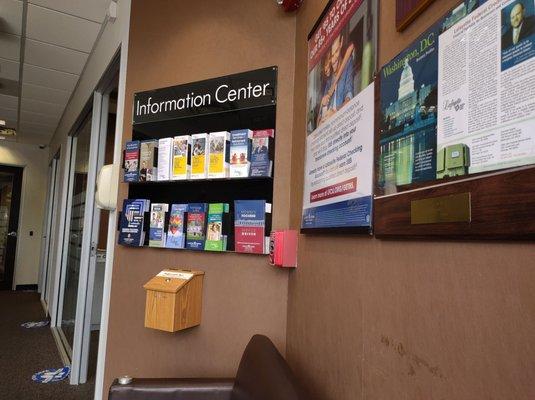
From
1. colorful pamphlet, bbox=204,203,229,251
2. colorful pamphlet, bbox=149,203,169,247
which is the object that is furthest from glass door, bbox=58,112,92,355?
colorful pamphlet, bbox=204,203,229,251

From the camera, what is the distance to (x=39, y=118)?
247 inches

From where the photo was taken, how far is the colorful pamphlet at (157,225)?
223 centimetres

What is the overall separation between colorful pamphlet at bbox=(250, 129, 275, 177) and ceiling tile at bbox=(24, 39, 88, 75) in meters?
3.07

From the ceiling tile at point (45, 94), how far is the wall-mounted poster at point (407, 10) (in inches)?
203

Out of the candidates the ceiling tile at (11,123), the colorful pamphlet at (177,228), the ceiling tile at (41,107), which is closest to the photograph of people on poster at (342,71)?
the colorful pamphlet at (177,228)

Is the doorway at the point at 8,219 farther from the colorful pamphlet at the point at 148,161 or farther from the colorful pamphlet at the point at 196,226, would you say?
the colorful pamphlet at the point at 196,226

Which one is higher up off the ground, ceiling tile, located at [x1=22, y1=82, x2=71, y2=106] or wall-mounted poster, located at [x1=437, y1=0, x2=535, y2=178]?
ceiling tile, located at [x1=22, y1=82, x2=71, y2=106]

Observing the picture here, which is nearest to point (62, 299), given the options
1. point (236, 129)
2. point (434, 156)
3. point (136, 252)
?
point (136, 252)

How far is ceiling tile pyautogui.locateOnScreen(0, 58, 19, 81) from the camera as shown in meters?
4.30

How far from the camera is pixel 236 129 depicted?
2.05 metres

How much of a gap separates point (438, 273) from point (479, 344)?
166 millimetres

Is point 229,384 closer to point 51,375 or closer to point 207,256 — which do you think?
point 207,256

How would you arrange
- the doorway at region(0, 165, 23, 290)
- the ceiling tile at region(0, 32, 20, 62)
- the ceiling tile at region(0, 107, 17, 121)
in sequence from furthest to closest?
the doorway at region(0, 165, 23, 290), the ceiling tile at region(0, 107, 17, 121), the ceiling tile at region(0, 32, 20, 62)

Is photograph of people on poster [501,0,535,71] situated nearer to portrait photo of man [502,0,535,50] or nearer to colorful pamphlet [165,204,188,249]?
portrait photo of man [502,0,535,50]
